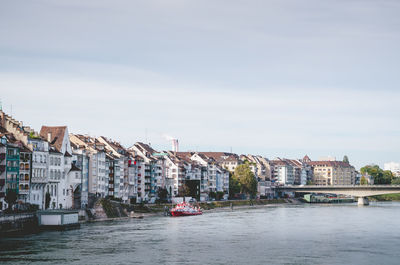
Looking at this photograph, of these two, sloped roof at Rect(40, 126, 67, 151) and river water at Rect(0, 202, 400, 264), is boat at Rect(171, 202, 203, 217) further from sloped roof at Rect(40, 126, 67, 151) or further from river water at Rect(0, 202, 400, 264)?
river water at Rect(0, 202, 400, 264)

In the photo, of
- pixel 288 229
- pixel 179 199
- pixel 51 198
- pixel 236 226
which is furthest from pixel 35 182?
pixel 179 199

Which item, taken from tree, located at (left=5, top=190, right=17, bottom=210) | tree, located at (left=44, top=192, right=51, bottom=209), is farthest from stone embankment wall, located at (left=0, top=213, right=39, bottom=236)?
tree, located at (left=44, top=192, right=51, bottom=209)

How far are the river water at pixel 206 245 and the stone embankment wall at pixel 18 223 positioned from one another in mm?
2869

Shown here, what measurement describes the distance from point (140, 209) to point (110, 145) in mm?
27216

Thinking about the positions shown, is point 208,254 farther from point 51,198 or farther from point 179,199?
point 179,199

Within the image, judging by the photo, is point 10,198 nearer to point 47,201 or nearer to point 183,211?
point 47,201

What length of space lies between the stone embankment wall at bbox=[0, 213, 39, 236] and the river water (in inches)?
113

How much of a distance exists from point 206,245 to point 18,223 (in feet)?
91.9

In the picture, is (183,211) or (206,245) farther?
(183,211)

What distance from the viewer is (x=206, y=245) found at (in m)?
78.9

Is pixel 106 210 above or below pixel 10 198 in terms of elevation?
below

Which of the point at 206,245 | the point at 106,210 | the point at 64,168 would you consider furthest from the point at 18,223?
the point at 106,210

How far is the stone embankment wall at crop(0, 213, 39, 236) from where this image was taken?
84.5 metres

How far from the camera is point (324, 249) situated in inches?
2995
